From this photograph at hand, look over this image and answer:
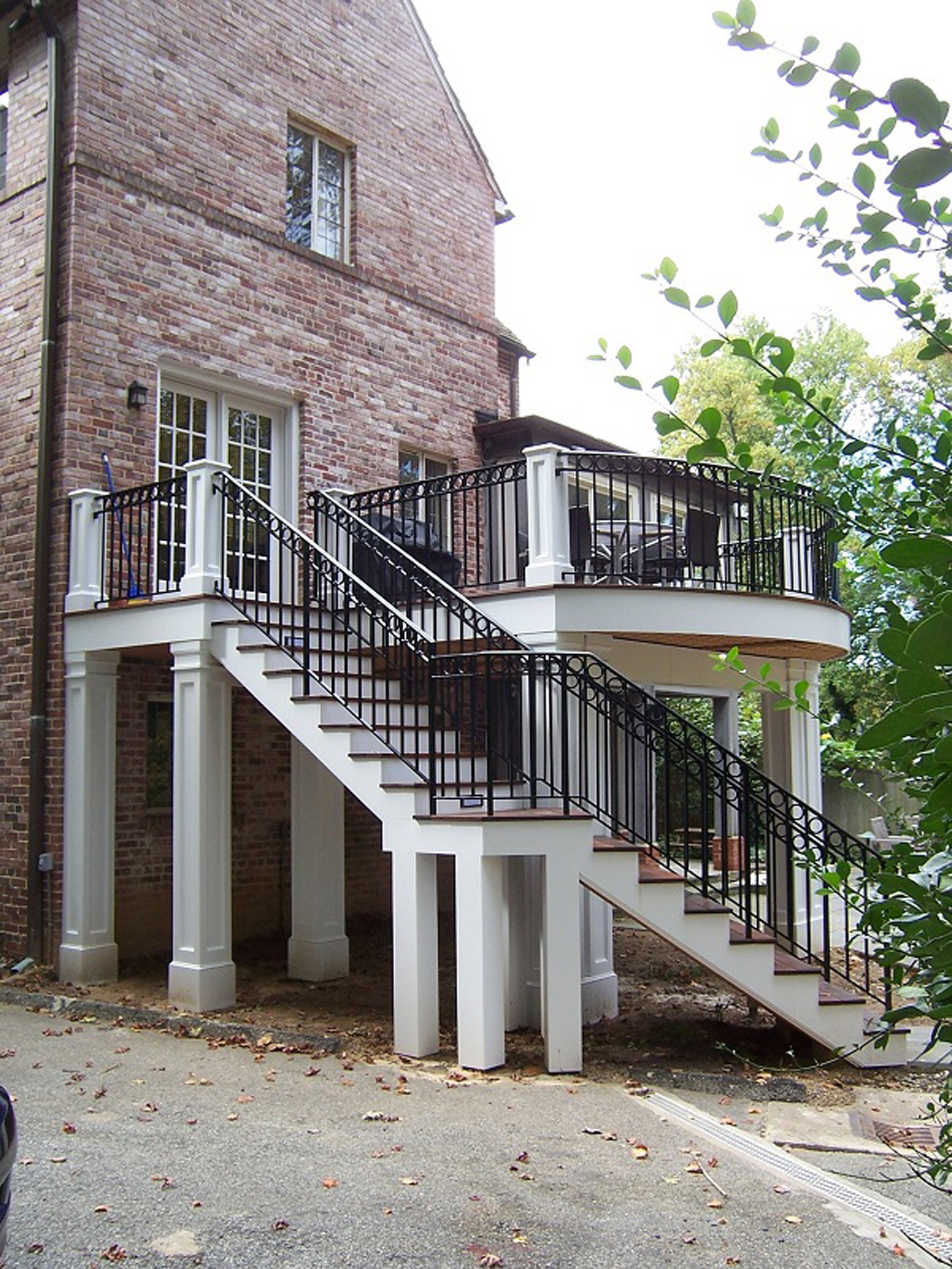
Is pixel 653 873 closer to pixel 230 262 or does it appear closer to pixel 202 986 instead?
pixel 202 986

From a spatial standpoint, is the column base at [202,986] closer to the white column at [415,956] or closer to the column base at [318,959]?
the column base at [318,959]

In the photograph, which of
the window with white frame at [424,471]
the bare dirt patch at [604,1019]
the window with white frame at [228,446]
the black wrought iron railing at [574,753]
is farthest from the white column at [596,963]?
the window with white frame at [424,471]

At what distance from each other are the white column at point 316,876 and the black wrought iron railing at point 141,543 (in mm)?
1869

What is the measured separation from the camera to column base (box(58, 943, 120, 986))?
31.7 ft

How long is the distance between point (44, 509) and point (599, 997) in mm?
6020

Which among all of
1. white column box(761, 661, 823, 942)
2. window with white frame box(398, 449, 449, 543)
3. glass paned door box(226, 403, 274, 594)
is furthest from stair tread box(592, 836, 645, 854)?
window with white frame box(398, 449, 449, 543)

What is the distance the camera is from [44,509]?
10.2m

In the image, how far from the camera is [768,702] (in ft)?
39.7

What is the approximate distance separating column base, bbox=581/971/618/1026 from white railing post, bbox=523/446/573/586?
2957 millimetres

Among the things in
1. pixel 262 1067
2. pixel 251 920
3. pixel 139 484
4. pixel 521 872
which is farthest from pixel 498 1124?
pixel 139 484

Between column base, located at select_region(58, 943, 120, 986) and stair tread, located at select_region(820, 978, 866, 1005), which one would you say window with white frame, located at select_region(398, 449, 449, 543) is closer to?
column base, located at select_region(58, 943, 120, 986)

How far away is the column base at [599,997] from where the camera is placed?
29.1 feet

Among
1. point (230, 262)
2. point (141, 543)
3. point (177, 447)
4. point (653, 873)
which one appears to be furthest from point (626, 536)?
point (230, 262)

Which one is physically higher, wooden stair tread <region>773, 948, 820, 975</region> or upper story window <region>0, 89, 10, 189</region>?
upper story window <region>0, 89, 10, 189</region>
